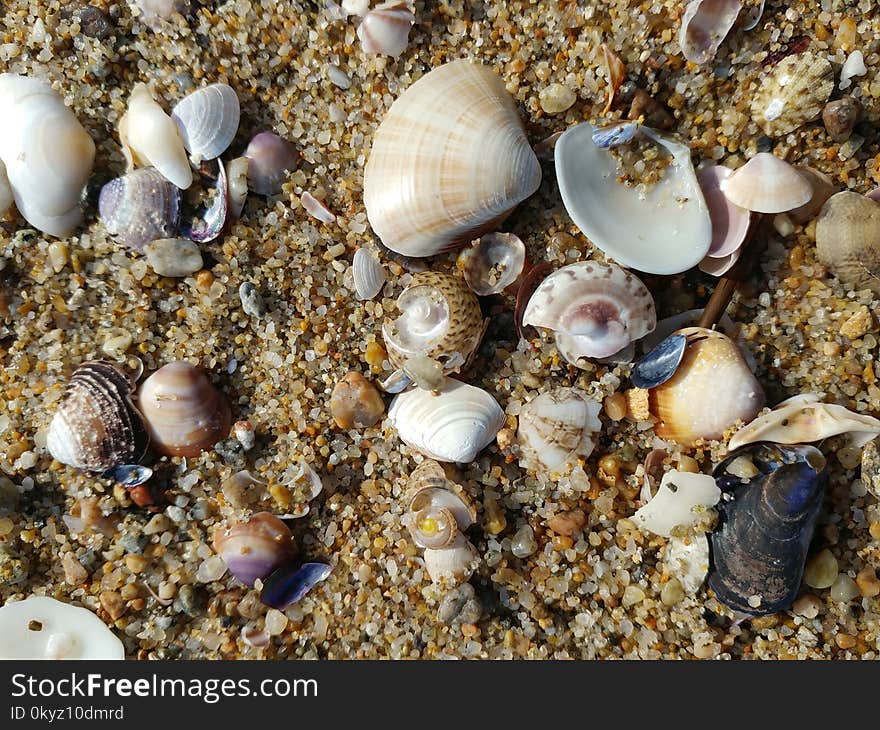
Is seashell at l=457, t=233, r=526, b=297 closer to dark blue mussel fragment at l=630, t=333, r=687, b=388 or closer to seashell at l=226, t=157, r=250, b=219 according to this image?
dark blue mussel fragment at l=630, t=333, r=687, b=388

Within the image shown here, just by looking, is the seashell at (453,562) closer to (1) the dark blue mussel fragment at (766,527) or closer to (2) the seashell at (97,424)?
(1) the dark blue mussel fragment at (766,527)

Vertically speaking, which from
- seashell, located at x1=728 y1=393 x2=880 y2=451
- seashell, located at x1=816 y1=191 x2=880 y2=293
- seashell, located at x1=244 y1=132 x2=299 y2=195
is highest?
seashell, located at x1=244 y1=132 x2=299 y2=195

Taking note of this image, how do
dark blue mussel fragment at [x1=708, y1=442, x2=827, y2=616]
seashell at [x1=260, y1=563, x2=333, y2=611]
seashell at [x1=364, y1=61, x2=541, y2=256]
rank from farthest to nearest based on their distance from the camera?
seashell at [x1=260, y1=563, x2=333, y2=611]
seashell at [x1=364, y1=61, x2=541, y2=256]
dark blue mussel fragment at [x1=708, y1=442, x2=827, y2=616]

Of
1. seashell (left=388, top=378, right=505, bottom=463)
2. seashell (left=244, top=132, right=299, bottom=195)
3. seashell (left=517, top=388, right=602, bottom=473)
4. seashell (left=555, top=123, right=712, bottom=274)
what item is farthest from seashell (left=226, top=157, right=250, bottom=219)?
seashell (left=517, top=388, right=602, bottom=473)

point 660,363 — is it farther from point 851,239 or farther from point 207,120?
point 207,120

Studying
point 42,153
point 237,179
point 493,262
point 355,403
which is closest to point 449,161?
point 493,262
